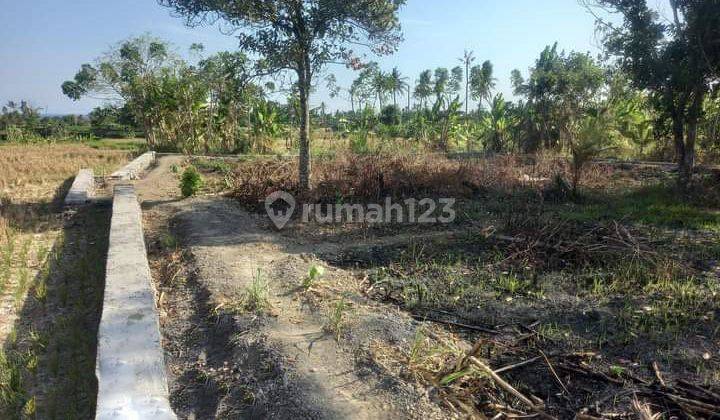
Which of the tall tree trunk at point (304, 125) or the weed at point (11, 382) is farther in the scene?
the tall tree trunk at point (304, 125)

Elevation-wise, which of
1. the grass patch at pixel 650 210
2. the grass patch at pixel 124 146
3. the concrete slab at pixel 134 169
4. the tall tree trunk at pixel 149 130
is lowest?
the grass patch at pixel 650 210

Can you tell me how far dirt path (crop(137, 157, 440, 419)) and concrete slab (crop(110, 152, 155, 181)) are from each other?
6.04 m

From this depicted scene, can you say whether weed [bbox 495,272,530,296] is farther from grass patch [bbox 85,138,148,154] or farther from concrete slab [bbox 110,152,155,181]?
grass patch [bbox 85,138,148,154]

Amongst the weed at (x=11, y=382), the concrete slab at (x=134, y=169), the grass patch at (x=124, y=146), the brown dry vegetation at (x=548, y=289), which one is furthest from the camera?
the grass patch at (x=124, y=146)

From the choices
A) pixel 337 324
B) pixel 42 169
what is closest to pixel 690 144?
pixel 337 324

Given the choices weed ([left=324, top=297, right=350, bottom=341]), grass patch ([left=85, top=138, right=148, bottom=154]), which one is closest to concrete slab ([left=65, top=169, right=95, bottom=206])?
weed ([left=324, top=297, right=350, bottom=341])

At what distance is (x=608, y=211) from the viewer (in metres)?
6.99

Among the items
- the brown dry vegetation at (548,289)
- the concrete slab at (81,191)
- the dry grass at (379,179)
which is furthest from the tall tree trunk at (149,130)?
the brown dry vegetation at (548,289)

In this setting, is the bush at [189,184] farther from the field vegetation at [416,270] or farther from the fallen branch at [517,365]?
the fallen branch at [517,365]

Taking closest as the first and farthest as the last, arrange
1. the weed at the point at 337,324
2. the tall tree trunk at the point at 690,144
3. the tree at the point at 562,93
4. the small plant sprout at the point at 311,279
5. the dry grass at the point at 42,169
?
the weed at the point at 337,324
the small plant sprout at the point at 311,279
the tall tree trunk at the point at 690,144
the dry grass at the point at 42,169
the tree at the point at 562,93

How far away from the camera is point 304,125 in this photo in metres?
7.70

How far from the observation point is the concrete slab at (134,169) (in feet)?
34.9

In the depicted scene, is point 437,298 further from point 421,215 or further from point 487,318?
point 421,215

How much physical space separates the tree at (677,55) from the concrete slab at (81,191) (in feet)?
29.9
